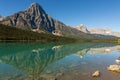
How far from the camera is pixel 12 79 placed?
92.0 feet

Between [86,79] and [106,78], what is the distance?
12.0ft

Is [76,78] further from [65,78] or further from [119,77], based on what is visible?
[119,77]

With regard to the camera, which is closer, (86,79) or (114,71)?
(86,79)

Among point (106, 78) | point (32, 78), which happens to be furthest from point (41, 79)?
point (106, 78)

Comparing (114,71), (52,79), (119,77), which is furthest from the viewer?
(114,71)

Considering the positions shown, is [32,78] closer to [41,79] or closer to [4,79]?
[41,79]

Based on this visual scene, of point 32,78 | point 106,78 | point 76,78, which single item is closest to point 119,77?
point 106,78

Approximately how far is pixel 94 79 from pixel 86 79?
4.23 feet

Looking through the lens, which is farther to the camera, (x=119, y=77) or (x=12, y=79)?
(x=119, y=77)

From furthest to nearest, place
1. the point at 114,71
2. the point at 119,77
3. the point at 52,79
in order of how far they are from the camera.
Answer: the point at 114,71, the point at 119,77, the point at 52,79

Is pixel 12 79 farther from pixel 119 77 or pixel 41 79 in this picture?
pixel 119 77

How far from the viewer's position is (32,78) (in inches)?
1115

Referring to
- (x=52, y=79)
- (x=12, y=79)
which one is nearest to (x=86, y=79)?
(x=52, y=79)

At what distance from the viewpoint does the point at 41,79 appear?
2800 centimetres
